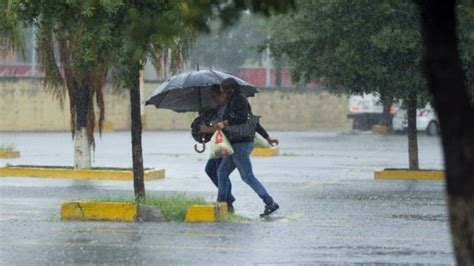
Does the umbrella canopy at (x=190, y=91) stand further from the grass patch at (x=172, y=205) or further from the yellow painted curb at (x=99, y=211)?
the yellow painted curb at (x=99, y=211)

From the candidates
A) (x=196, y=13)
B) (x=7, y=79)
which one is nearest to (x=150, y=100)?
(x=196, y=13)

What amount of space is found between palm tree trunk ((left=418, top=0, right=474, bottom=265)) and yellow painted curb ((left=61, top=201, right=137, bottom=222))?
33.5 feet

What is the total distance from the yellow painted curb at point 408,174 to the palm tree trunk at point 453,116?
19.0 metres

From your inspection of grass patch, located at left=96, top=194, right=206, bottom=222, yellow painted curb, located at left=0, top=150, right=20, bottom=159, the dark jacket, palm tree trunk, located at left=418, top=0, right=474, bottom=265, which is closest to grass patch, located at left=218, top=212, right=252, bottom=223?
grass patch, located at left=96, top=194, right=206, bottom=222

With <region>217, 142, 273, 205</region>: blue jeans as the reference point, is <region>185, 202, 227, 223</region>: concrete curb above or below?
below

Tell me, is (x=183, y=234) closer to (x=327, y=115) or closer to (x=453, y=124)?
(x=453, y=124)

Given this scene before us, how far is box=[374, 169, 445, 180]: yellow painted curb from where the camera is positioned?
25141 millimetres

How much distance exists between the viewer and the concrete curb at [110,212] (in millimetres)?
16109

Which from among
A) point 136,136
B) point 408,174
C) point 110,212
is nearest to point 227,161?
point 136,136

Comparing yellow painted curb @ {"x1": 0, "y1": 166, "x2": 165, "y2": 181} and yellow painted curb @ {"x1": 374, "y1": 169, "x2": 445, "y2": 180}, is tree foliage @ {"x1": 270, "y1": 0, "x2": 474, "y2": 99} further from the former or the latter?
yellow painted curb @ {"x1": 0, "y1": 166, "x2": 165, "y2": 181}

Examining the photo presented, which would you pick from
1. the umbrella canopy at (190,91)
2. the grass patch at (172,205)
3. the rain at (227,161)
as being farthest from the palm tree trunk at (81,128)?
the grass patch at (172,205)

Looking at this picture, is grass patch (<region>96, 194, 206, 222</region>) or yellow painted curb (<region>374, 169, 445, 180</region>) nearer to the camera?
grass patch (<region>96, 194, 206, 222</region>)

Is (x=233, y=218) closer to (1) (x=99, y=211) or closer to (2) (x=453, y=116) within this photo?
(1) (x=99, y=211)

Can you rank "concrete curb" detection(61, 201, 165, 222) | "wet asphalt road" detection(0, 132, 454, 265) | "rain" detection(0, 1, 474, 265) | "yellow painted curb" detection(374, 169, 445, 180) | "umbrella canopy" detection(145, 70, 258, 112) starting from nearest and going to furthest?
"rain" detection(0, 1, 474, 265)
"wet asphalt road" detection(0, 132, 454, 265)
"concrete curb" detection(61, 201, 165, 222)
"umbrella canopy" detection(145, 70, 258, 112)
"yellow painted curb" detection(374, 169, 445, 180)
